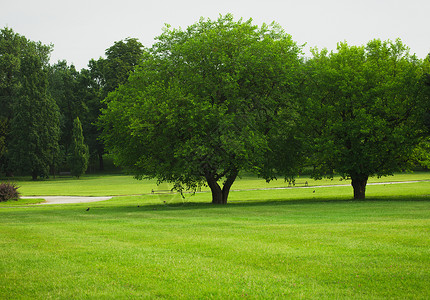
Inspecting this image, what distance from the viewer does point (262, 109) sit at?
2662 centimetres

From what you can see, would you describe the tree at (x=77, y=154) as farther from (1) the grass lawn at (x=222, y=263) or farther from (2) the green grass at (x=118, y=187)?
(1) the grass lawn at (x=222, y=263)

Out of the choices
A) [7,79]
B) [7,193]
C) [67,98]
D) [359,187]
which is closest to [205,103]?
[359,187]

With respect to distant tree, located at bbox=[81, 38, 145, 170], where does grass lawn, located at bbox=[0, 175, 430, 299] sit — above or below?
below

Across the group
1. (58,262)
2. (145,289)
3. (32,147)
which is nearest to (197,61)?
(58,262)

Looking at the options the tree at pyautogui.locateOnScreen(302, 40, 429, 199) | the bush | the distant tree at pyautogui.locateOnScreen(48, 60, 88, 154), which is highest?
the distant tree at pyautogui.locateOnScreen(48, 60, 88, 154)

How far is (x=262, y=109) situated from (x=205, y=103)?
4.28 metres

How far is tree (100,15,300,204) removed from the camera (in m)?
24.4

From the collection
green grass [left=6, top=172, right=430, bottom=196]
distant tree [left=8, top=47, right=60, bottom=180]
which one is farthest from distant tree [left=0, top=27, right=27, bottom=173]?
green grass [left=6, top=172, right=430, bottom=196]

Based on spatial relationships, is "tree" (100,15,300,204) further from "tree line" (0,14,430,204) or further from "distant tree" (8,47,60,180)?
"distant tree" (8,47,60,180)

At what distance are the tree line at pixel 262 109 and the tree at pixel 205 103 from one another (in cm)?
8

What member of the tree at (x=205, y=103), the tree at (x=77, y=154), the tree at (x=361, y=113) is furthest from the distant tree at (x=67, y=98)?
the tree at (x=361, y=113)

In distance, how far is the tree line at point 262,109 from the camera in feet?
81.1

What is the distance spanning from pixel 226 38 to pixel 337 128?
9.23 meters

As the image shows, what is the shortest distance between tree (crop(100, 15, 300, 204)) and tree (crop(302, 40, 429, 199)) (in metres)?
2.36
